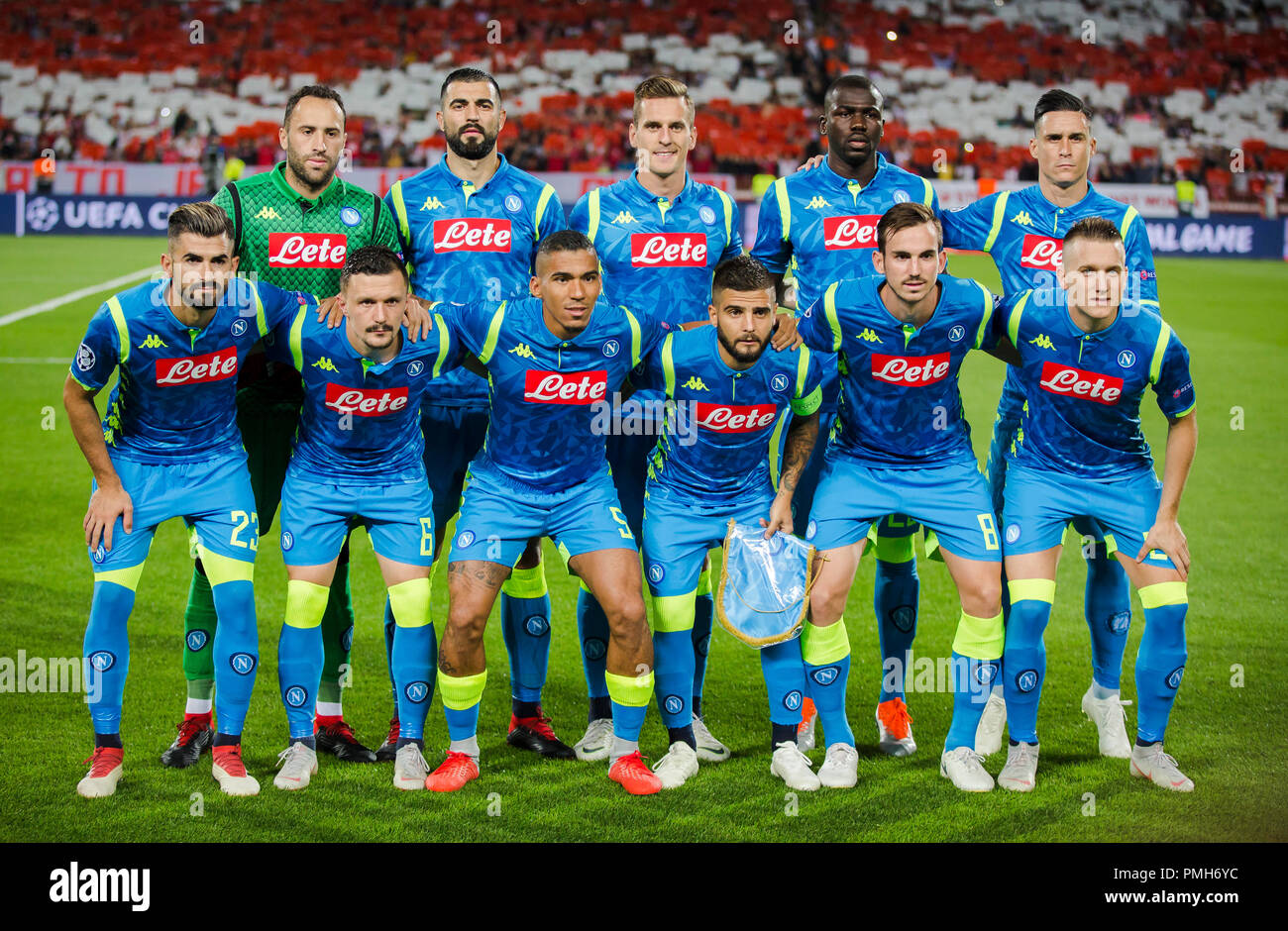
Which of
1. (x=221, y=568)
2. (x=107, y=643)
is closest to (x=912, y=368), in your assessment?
(x=221, y=568)

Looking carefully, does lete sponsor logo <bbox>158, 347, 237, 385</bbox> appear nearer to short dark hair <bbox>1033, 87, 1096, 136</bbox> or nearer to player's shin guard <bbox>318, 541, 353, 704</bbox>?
player's shin guard <bbox>318, 541, 353, 704</bbox>

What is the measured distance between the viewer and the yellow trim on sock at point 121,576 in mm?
4676

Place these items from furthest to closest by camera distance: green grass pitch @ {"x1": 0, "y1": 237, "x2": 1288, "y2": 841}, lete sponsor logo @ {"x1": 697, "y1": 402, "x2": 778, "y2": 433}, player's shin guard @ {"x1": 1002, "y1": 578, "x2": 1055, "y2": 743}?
lete sponsor logo @ {"x1": 697, "y1": 402, "x2": 778, "y2": 433}, player's shin guard @ {"x1": 1002, "y1": 578, "x2": 1055, "y2": 743}, green grass pitch @ {"x1": 0, "y1": 237, "x2": 1288, "y2": 841}

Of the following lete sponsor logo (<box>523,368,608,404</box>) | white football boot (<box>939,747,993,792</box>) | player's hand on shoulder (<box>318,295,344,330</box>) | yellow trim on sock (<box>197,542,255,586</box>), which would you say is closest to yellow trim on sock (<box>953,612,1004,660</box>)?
white football boot (<box>939,747,993,792</box>)

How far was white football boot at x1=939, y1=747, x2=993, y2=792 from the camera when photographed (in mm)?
A: 4824

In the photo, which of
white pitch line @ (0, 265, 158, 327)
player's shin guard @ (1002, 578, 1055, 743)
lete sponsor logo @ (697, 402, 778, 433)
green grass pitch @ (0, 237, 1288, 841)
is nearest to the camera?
green grass pitch @ (0, 237, 1288, 841)

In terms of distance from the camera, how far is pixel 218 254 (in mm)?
4684

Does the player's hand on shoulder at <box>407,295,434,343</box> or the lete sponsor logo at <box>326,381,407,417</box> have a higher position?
the player's hand on shoulder at <box>407,295,434,343</box>

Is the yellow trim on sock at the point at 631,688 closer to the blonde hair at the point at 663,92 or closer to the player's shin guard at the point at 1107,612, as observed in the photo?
the player's shin guard at the point at 1107,612

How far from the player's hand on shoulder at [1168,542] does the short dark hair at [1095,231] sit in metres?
1.05

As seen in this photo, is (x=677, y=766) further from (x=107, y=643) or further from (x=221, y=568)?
(x=107, y=643)

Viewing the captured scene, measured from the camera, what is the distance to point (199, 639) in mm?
5137

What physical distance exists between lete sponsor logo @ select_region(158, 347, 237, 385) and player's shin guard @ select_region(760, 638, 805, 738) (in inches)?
88.5
